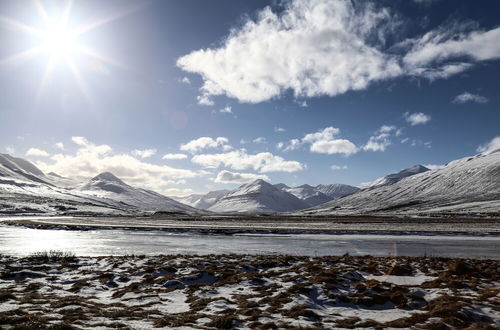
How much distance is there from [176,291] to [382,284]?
10.6 metres

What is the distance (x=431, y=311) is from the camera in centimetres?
1285

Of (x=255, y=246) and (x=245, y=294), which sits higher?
(x=245, y=294)

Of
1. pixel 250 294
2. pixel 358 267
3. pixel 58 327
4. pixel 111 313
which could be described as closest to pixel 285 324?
pixel 250 294

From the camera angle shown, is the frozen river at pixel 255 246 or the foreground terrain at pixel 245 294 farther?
the frozen river at pixel 255 246

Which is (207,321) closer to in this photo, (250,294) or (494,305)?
(250,294)

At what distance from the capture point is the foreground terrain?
11938 mm

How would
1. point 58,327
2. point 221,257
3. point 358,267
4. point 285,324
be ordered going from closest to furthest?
point 58,327
point 285,324
point 358,267
point 221,257

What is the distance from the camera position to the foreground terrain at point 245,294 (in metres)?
11.9

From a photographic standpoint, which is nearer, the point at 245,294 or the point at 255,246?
the point at 245,294

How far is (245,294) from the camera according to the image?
54.4 ft

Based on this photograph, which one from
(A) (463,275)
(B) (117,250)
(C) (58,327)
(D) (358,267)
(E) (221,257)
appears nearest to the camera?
(C) (58,327)

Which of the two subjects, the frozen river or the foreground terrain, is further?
the frozen river

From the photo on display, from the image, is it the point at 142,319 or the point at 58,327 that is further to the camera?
the point at 142,319

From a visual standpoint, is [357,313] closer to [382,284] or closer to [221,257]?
[382,284]
